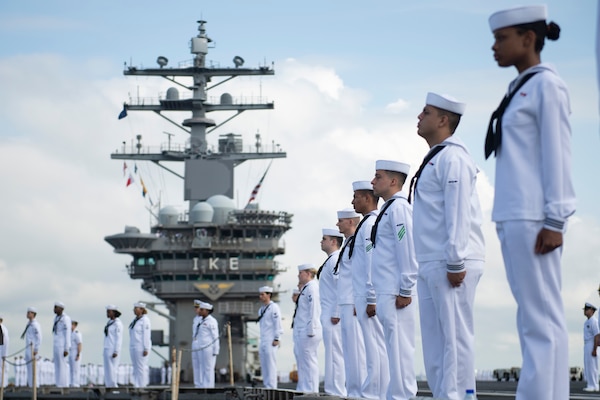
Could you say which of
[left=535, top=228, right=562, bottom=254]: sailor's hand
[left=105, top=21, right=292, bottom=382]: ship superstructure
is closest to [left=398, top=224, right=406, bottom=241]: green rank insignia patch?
[left=535, top=228, right=562, bottom=254]: sailor's hand

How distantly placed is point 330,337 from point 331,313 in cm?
71

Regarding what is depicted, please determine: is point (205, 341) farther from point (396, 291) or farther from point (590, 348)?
point (396, 291)

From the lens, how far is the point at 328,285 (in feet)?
46.9

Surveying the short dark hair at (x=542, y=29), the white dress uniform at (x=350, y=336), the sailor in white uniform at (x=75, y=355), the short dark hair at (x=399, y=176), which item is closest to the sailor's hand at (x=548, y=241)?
the short dark hair at (x=542, y=29)

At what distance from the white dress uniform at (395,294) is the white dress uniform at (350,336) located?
2.34m

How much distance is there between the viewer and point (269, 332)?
21859 millimetres

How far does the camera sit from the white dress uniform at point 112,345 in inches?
997

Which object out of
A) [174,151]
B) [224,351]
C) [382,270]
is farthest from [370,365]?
[174,151]

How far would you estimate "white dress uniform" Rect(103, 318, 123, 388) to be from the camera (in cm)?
2531

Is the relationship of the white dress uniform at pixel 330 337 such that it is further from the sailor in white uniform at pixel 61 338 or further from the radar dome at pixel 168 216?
the radar dome at pixel 168 216

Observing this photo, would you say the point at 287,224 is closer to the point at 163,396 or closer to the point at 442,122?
the point at 163,396

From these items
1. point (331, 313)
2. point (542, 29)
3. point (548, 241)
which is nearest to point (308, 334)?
point (331, 313)

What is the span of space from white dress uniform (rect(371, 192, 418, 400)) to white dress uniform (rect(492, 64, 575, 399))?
347 centimetres

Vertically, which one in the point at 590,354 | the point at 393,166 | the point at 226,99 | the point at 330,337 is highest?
the point at 226,99
